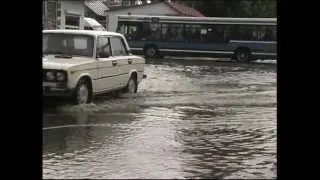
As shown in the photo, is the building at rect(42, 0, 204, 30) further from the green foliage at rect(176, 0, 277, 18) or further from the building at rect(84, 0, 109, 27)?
the green foliage at rect(176, 0, 277, 18)

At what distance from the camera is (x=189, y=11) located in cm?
5525

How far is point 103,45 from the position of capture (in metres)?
13.9

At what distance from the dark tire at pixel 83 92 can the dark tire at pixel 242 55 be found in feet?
81.5

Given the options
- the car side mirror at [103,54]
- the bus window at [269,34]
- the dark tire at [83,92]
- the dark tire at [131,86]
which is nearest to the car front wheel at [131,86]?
the dark tire at [131,86]

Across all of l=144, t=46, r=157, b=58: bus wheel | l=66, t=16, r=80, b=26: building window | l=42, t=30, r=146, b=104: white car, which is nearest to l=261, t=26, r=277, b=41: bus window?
l=144, t=46, r=157, b=58: bus wheel

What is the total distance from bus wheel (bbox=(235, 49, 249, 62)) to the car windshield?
24343 mm

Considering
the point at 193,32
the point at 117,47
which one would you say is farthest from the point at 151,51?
the point at 117,47

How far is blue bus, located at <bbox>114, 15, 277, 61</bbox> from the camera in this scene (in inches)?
1458

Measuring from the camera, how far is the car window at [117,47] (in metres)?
14.5

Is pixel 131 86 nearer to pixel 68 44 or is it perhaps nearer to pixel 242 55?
pixel 68 44

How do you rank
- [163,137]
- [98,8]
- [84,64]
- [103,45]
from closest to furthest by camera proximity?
1. [163,137]
2. [84,64]
3. [103,45]
4. [98,8]

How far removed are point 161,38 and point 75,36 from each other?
2461cm

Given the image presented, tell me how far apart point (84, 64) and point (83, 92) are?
1.92ft
